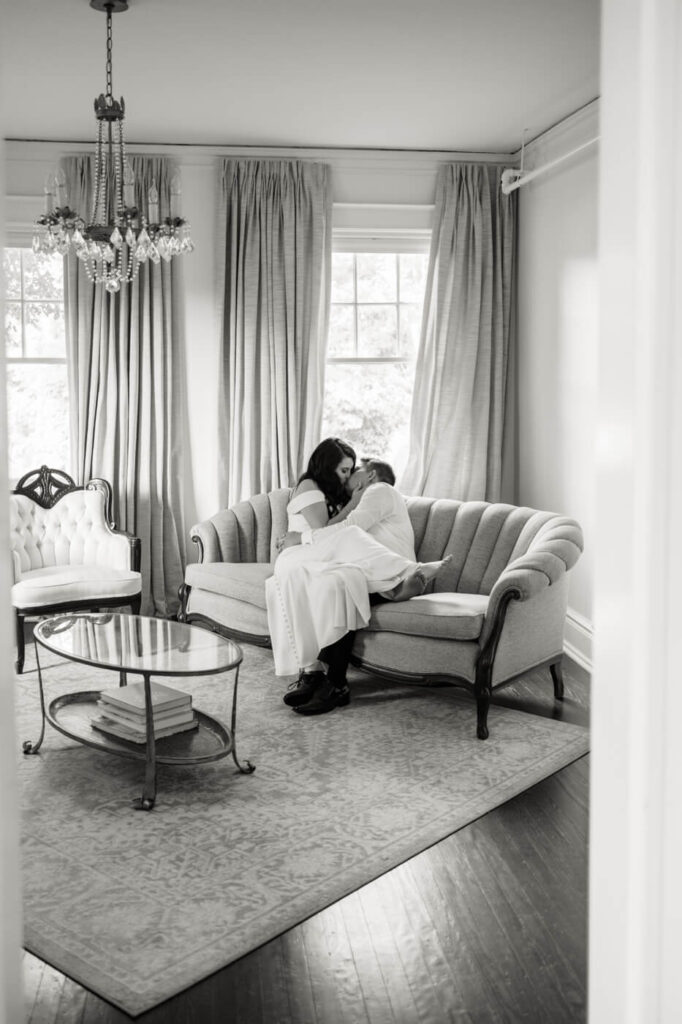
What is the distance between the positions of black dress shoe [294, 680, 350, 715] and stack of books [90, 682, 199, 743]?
0.78 m

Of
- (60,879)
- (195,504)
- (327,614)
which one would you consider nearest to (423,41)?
(327,614)

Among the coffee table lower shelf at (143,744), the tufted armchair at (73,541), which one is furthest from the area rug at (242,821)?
the tufted armchair at (73,541)

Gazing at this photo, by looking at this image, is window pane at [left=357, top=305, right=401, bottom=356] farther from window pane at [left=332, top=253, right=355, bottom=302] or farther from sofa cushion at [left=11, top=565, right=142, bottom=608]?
sofa cushion at [left=11, top=565, right=142, bottom=608]

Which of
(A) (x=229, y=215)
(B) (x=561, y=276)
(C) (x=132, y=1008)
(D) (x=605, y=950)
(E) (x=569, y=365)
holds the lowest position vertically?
(C) (x=132, y=1008)

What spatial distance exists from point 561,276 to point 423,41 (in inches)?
69.6

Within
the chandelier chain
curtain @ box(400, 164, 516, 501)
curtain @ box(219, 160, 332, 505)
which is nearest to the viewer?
the chandelier chain

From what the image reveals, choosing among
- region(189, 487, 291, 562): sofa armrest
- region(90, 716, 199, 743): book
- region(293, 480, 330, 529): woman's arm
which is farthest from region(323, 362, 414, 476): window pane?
region(90, 716, 199, 743): book

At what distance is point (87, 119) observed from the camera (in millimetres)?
5312

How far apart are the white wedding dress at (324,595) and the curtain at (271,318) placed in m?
1.68

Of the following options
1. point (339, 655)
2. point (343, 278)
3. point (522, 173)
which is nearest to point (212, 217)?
point (343, 278)

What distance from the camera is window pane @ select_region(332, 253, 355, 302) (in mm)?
6258

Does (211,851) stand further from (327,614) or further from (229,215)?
(229,215)

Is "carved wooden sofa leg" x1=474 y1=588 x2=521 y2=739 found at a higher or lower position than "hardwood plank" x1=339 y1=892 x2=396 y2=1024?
higher

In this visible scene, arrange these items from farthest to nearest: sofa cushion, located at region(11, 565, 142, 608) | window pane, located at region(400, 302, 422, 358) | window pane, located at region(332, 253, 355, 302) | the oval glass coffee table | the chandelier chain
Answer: window pane, located at region(400, 302, 422, 358) < window pane, located at region(332, 253, 355, 302) < sofa cushion, located at region(11, 565, 142, 608) < the chandelier chain < the oval glass coffee table
